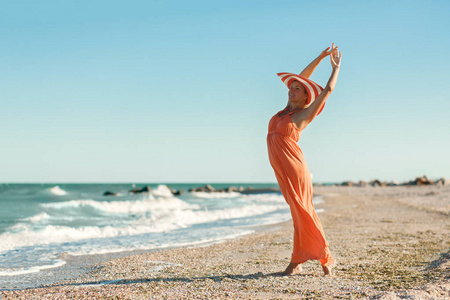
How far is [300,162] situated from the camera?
5621mm

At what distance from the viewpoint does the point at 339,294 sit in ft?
15.4

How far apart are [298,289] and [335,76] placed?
111 inches

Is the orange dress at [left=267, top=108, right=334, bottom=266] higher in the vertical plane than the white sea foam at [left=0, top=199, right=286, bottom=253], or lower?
higher

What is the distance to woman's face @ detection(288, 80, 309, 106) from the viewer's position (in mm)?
5723

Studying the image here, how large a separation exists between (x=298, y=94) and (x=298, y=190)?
134cm

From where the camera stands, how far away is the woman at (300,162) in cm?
555

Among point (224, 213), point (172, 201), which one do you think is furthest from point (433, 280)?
point (172, 201)

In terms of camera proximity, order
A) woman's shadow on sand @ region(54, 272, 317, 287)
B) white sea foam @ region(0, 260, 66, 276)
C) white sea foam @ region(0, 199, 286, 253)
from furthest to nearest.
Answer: white sea foam @ region(0, 199, 286, 253) < white sea foam @ region(0, 260, 66, 276) < woman's shadow on sand @ region(54, 272, 317, 287)

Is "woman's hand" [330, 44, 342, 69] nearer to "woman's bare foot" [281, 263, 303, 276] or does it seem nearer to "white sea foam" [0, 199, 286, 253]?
"woman's bare foot" [281, 263, 303, 276]

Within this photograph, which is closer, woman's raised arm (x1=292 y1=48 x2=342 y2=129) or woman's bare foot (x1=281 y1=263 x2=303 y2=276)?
woman's raised arm (x1=292 y1=48 x2=342 y2=129)

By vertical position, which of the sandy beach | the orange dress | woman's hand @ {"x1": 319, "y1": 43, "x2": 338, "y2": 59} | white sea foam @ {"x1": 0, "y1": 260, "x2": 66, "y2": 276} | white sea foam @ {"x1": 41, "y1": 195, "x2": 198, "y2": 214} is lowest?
white sea foam @ {"x1": 41, "y1": 195, "x2": 198, "y2": 214}

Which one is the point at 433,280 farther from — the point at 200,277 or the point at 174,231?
the point at 174,231

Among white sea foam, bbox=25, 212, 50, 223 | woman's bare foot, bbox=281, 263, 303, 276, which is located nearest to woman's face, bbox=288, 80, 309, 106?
woman's bare foot, bbox=281, 263, 303, 276

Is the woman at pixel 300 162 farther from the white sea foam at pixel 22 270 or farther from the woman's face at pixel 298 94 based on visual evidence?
the white sea foam at pixel 22 270
